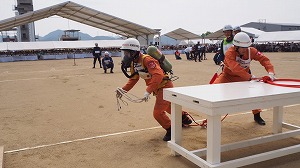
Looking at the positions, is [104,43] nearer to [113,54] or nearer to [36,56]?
[113,54]

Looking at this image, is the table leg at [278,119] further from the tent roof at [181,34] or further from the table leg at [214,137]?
the tent roof at [181,34]

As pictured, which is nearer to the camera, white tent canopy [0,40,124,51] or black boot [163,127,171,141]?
black boot [163,127,171,141]

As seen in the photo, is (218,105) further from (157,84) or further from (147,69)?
(147,69)

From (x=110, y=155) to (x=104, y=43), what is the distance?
3524cm

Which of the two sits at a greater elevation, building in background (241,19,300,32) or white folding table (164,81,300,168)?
building in background (241,19,300,32)

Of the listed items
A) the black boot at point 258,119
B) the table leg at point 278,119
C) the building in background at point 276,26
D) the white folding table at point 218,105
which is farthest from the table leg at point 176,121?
the building in background at point 276,26

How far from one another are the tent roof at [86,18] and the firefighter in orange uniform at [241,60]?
19.3 metres

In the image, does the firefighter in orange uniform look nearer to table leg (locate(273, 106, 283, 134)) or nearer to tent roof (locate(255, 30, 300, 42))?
table leg (locate(273, 106, 283, 134))

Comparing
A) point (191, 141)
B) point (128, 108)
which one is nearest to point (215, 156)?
point (191, 141)

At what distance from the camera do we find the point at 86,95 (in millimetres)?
8898

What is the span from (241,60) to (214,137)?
91.4 inches

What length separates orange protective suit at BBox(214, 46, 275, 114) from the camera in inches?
177

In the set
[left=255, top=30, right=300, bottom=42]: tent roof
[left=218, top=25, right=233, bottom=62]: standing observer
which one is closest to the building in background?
[left=255, top=30, right=300, bottom=42]: tent roof

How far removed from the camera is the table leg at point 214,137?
9.57 feet
